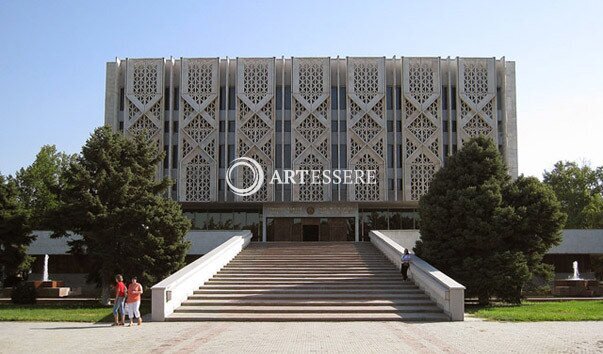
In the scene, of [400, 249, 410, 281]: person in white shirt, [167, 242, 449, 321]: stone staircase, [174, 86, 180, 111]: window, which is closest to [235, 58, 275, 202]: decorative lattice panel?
[174, 86, 180, 111]: window

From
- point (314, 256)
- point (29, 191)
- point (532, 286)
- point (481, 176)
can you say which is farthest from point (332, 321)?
point (29, 191)

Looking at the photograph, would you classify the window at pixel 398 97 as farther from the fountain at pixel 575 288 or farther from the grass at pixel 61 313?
the grass at pixel 61 313

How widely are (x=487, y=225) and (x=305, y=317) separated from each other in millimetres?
8131

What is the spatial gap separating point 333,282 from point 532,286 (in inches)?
586

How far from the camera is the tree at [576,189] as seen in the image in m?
56.6

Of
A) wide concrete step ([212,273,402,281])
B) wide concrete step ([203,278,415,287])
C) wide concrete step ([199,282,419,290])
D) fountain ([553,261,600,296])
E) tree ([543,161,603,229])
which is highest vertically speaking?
tree ([543,161,603,229])

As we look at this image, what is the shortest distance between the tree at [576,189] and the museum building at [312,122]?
1648 cm

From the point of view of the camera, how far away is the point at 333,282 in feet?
80.0

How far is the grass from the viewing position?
19344mm

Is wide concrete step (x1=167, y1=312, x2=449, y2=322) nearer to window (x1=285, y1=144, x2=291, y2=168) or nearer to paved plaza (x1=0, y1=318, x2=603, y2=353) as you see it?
paved plaza (x1=0, y1=318, x2=603, y2=353)

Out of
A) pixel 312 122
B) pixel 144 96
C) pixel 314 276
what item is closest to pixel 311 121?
pixel 312 122

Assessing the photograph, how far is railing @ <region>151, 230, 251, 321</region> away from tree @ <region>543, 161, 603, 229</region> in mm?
38655

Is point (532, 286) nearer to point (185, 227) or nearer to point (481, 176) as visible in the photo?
point (481, 176)

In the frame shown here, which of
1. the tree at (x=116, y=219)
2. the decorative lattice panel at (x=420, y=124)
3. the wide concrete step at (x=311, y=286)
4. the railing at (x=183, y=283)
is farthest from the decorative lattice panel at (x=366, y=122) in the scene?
the wide concrete step at (x=311, y=286)
